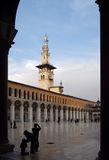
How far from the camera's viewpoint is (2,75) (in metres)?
9.86

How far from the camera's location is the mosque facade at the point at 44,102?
6286 centimetres

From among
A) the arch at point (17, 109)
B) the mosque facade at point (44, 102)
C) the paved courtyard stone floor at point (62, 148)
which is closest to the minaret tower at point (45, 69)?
the mosque facade at point (44, 102)

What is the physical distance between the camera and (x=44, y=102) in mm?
75688

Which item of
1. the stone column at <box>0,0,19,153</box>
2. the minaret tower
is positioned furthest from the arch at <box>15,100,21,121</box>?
the stone column at <box>0,0,19,153</box>

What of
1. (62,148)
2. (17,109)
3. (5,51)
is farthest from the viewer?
(17,109)

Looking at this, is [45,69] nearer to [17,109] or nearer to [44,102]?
[44,102]

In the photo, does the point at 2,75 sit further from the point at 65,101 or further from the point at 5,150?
the point at 65,101
